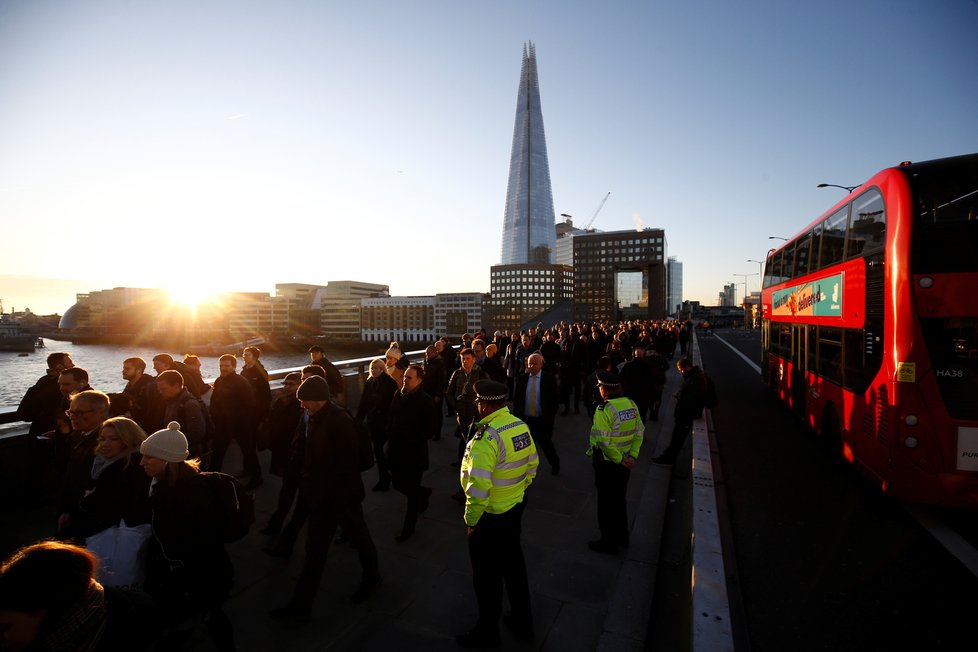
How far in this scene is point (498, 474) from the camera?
326 cm

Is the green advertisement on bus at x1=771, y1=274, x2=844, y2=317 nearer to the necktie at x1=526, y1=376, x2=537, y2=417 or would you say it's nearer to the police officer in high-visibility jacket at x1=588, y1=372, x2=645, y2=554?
the police officer in high-visibility jacket at x1=588, y1=372, x2=645, y2=554

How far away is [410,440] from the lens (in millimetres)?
4922

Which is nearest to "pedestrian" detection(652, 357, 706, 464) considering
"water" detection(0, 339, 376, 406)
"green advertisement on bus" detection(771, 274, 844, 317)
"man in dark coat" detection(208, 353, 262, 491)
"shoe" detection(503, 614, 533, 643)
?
"green advertisement on bus" detection(771, 274, 844, 317)

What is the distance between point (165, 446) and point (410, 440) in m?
2.54

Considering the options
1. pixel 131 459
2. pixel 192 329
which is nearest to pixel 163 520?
pixel 131 459

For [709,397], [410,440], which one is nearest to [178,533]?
[410,440]

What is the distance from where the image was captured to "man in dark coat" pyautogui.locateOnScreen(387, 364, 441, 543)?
492 centimetres

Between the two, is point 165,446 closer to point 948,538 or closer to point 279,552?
point 279,552

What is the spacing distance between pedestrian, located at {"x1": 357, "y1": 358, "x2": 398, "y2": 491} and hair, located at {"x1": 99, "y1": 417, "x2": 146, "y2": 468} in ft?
10.4

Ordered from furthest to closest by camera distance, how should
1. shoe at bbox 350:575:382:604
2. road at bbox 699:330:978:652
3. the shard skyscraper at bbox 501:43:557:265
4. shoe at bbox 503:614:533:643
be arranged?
the shard skyscraper at bbox 501:43:557:265, shoe at bbox 350:575:382:604, road at bbox 699:330:978:652, shoe at bbox 503:614:533:643

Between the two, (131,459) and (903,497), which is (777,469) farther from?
(131,459)

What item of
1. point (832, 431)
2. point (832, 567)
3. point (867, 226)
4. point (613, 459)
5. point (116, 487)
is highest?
point (867, 226)

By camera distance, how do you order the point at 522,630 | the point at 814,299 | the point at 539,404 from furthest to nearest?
the point at 814,299
the point at 539,404
the point at 522,630

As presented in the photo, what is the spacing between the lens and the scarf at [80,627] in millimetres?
1407
